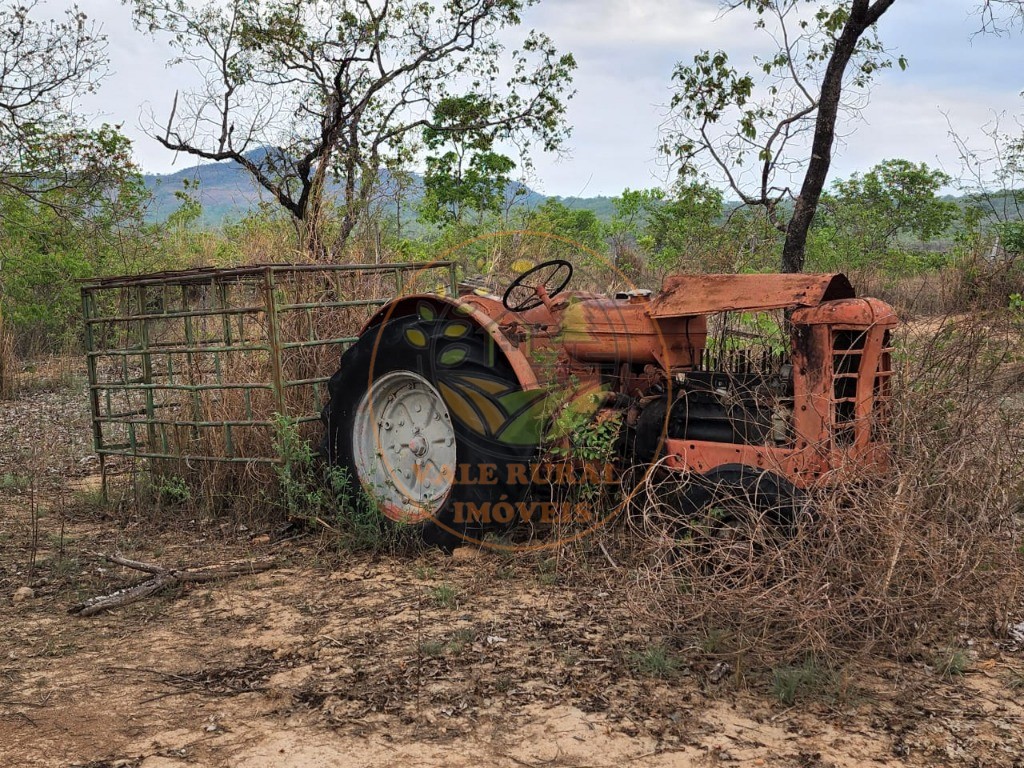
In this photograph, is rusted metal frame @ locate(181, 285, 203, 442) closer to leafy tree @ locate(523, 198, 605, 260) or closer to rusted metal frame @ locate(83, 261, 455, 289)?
rusted metal frame @ locate(83, 261, 455, 289)

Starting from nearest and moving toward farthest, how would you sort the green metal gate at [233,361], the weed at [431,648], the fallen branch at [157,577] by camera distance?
the weed at [431,648], the fallen branch at [157,577], the green metal gate at [233,361]

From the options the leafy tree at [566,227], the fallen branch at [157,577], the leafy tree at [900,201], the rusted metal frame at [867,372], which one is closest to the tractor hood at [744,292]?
the rusted metal frame at [867,372]

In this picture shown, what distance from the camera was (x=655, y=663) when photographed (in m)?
3.15

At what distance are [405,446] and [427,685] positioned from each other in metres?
1.90

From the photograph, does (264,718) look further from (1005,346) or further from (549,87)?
(549,87)

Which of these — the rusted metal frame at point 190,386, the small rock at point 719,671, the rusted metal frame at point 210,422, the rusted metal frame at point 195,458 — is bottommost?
the small rock at point 719,671

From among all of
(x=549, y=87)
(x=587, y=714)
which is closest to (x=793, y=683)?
(x=587, y=714)

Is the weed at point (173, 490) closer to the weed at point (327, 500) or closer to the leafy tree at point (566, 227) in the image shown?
the weed at point (327, 500)

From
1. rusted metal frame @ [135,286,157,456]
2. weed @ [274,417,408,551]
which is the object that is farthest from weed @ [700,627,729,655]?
rusted metal frame @ [135,286,157,456]

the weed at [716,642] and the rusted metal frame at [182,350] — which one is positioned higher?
the rusted metal frame at [182,350]

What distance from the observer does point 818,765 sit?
2.56 metres

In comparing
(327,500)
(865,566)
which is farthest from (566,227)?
(865,566)

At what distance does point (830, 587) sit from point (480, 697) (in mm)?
1225

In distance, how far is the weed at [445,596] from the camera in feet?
12.8
